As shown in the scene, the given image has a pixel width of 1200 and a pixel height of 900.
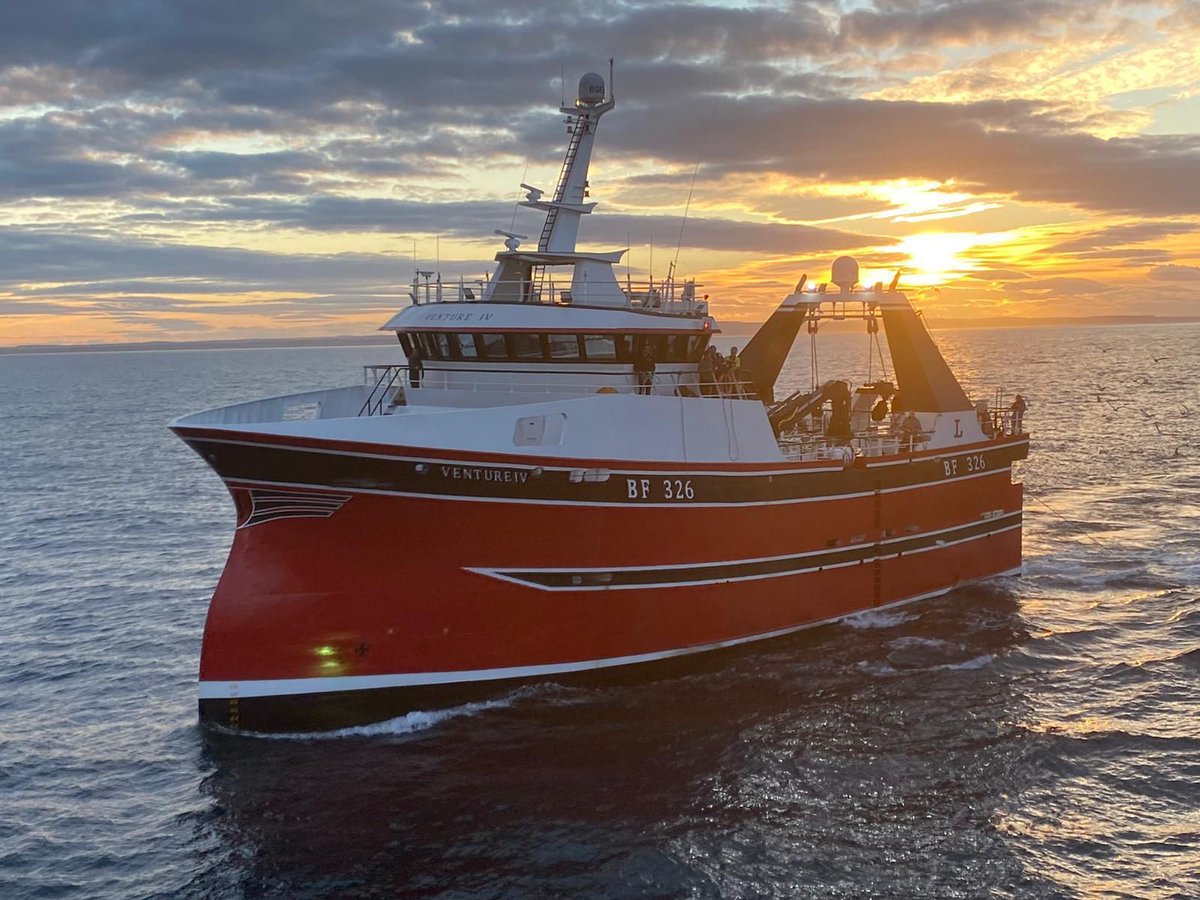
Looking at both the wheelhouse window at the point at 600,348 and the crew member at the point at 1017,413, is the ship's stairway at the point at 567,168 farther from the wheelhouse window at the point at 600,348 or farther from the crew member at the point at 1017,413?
the crew member at the point at 1017,413

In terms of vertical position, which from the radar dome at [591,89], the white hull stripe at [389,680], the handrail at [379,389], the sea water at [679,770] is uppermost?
the radar dome at [591,89]

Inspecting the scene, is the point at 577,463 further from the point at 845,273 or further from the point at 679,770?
the point at 845,273

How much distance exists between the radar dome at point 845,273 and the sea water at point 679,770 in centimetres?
833

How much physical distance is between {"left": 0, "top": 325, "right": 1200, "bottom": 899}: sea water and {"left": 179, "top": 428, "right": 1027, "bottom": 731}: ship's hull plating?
637 millimetres

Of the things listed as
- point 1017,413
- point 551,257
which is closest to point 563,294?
point 551,257

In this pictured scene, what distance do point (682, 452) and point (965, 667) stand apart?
7151 millimetres

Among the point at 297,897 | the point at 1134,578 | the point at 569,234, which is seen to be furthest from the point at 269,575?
the point at 1134,578

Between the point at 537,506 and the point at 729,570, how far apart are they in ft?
14.8

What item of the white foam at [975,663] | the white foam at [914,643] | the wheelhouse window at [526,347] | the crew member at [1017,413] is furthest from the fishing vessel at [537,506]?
the crew member at [1017,413]

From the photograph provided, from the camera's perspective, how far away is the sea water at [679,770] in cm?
1231

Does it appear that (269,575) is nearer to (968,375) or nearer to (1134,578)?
(1134,578)

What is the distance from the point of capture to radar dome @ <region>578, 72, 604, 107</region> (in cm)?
2047

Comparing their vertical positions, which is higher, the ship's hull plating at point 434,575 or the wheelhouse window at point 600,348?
the wheelhouse window at point 600,348

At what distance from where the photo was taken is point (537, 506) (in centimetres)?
1608
